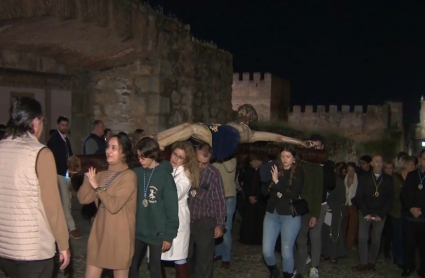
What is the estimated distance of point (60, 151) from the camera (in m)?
6.97

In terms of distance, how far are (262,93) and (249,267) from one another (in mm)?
32917

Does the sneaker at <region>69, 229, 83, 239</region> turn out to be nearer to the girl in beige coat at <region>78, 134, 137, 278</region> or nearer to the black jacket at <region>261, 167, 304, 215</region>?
the black jacket at <region>261, 167, 304, 215</region>

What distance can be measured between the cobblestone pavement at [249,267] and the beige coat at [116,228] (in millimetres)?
1333

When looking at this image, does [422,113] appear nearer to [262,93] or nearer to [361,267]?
[262,93]

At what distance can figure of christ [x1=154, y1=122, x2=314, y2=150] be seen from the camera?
502 cm

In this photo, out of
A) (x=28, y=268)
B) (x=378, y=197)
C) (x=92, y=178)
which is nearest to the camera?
(x=28, y=268)

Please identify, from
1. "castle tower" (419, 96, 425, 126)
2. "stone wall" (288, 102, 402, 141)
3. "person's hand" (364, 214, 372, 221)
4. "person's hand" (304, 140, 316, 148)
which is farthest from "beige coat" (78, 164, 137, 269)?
"castle tower" (419, 96, 425, 126)

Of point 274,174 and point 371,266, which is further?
point 371,266

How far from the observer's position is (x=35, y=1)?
627 centimetres

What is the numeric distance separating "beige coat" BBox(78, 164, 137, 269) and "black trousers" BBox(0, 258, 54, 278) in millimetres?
817

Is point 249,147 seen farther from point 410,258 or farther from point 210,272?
point 410,258

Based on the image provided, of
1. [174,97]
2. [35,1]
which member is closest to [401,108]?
[174,97]

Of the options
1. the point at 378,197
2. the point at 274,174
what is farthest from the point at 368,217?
the point at 274,174

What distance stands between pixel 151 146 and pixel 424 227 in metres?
3.63
